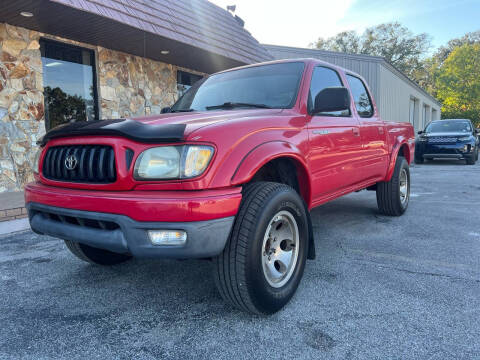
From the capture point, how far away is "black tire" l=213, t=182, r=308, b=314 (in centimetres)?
193

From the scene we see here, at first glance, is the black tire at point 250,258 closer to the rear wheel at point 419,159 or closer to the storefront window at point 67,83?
the storefront window at point 67,83

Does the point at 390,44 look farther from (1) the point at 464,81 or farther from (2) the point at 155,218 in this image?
(2) the point at 155,218

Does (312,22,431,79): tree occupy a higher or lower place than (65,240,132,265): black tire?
higher

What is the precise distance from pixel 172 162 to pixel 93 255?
1553 millimetres

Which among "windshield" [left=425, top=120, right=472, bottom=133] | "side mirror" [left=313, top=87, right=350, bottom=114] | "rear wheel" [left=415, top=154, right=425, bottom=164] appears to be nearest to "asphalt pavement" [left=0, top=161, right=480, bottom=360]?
"side mirror" [left=313, top=87, right=350, bottom=114]

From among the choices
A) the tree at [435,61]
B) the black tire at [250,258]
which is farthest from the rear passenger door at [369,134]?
the tree at [435,61]

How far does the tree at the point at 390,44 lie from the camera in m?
42.9

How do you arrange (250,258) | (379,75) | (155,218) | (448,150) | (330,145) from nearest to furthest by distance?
(155,218)
(250,258)
(330,145)
(448,150)
(379,75)

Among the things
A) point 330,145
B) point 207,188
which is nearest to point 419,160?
point 330,145

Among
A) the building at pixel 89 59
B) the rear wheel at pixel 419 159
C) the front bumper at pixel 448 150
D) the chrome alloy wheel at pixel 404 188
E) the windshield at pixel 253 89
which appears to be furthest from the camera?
the rear wheel at pixel 419 159

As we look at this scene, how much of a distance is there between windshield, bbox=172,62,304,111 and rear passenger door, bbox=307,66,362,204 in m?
0.19

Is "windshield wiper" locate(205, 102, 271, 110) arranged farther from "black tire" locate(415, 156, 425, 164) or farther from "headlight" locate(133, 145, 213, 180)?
"black tire" locate(415, 156, 425, 164)

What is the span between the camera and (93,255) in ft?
9.55

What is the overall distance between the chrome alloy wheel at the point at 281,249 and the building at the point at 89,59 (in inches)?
190
